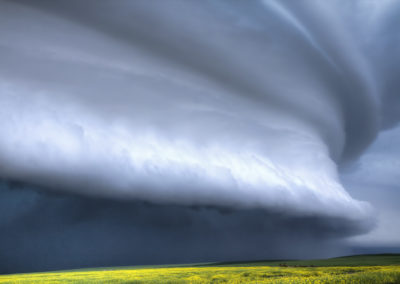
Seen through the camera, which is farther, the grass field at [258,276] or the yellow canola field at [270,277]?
the grass field at [258,276]

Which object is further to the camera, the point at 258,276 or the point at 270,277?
the point at 258,276

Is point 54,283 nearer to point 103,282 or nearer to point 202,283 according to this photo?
point 103,282

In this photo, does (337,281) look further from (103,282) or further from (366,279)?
(103,282)

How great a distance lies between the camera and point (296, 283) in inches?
1464

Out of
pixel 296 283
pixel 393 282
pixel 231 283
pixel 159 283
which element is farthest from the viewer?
pixel 159 283

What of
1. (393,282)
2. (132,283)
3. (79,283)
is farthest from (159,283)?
(393,282)

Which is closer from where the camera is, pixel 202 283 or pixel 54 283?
pixel 202 283

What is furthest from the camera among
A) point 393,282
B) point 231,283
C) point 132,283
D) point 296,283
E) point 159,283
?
point 132,283

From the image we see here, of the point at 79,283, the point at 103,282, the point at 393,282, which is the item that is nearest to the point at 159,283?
the point at 103,282

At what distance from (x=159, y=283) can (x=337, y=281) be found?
2980cm

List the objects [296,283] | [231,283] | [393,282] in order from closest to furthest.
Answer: [393,282], [296,283], [231,283]

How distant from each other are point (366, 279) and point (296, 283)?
351 inches

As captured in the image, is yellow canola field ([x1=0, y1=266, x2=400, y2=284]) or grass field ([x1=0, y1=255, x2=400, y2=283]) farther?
grass field ([x1=0, y1=255, x2=400, y2=283])

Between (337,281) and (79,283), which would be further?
(79,283)
